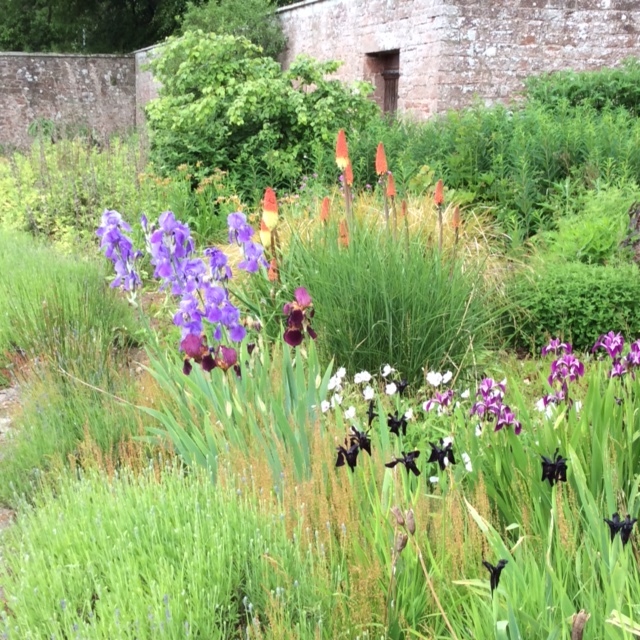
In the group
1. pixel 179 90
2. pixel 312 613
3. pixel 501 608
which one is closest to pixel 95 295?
pixel 312 613

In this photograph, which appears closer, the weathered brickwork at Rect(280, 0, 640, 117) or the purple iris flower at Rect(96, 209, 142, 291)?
the purple iris flower at Rect(96, 209, 142, 291)

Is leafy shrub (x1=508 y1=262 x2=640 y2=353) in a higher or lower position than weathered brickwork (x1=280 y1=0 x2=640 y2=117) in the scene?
lower

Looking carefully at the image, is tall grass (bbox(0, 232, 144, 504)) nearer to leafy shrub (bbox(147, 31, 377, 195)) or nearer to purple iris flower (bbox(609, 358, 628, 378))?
purple iris flower (bbox(609, 358, 628, 378))

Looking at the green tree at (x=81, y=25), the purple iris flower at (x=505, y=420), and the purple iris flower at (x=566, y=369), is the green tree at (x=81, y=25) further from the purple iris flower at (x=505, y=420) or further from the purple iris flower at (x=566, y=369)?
the purple iris flower at (x=505, y=420)

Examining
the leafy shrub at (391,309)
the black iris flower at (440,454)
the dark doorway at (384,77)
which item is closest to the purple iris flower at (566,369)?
the black iris flower at (440,454)

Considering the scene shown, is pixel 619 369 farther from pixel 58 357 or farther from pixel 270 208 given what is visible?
pixel 58 357

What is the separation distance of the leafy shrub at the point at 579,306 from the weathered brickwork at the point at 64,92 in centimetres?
1711

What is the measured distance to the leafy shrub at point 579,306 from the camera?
4.60 meters

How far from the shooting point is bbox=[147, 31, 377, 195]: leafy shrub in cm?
825

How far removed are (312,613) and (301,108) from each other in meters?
7.14

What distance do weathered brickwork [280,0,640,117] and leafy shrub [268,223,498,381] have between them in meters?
6.89

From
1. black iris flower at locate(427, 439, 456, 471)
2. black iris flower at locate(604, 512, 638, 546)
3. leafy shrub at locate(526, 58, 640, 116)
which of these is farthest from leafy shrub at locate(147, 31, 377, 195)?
black iris flower at locate(604, 512, 638, 546)

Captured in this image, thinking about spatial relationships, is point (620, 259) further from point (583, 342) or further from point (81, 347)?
point (81, 347)

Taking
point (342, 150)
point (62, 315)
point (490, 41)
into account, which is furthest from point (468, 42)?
point (62, 315)
